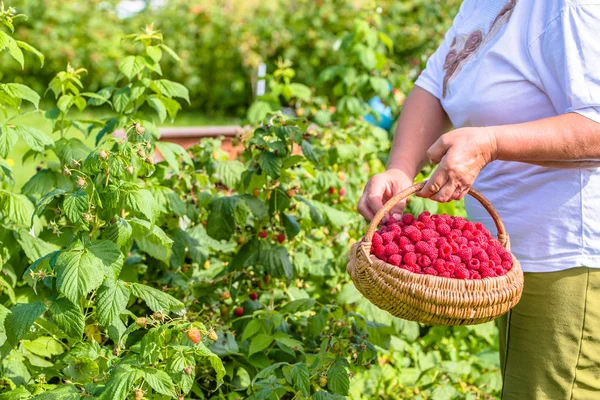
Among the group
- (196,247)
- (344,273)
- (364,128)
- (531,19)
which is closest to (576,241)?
(531,19)

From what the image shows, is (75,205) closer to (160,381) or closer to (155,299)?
(155,299)

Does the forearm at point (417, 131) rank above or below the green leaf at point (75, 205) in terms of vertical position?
above

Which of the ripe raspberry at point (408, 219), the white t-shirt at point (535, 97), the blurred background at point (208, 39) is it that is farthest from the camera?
the blurred background at point (208, 39)

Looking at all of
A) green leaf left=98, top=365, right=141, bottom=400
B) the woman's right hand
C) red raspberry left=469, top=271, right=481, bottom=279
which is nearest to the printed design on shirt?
the woman's right hand

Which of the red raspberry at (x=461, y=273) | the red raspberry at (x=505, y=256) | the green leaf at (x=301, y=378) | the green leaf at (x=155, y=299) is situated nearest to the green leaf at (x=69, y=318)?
the green leaf at (x=155, y=299)

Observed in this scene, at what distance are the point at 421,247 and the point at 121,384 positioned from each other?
713 millimetres

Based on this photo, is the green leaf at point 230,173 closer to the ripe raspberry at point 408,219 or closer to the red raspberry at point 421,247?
the ripe raspberry at point 408,219

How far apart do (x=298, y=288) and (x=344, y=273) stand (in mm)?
395

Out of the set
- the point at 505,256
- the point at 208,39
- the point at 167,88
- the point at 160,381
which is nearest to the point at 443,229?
the point at 505,256

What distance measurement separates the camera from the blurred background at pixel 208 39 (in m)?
8.77

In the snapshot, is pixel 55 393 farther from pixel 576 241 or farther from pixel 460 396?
pixel 460 396

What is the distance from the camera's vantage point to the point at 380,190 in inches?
79.0

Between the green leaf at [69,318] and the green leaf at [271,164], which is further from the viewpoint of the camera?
the green leaf at [271,164]

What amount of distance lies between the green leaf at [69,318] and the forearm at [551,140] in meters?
1.03
